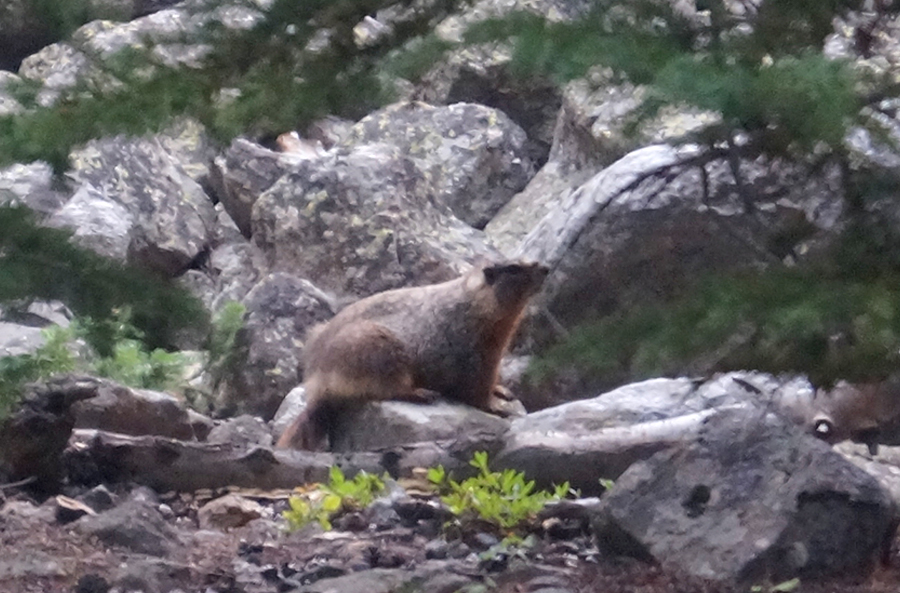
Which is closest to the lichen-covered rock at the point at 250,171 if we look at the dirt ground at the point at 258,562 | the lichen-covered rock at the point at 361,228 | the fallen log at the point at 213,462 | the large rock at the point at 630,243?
the lichen-covered rock at the point at 361,228

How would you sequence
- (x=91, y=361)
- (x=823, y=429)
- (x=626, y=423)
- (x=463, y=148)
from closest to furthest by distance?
(x=823, y=429) < (x=626, y=423) < (x=91, y=361) < (x=463, y=148)

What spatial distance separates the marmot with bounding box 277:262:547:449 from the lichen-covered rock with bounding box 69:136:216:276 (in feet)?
10.7

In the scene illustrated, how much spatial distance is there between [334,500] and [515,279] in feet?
8.48

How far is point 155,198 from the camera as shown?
31.3ft

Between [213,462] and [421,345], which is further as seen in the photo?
[421,345]

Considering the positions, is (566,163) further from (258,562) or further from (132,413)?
(258,562)

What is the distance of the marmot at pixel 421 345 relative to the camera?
591 cm

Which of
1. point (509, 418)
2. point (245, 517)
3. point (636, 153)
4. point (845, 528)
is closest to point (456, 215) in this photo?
point (636, 153)

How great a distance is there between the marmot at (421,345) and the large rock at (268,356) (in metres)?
1.01

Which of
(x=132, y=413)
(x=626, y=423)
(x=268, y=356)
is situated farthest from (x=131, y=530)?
(x=268, y=356)

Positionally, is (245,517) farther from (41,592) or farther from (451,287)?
(451,287)

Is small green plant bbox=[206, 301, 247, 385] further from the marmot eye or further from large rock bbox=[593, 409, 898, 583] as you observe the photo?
large rock bbox=[593, 409, 898, 583]

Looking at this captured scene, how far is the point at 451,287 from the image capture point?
6562 millimetres

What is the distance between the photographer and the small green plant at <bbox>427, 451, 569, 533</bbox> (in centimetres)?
368
